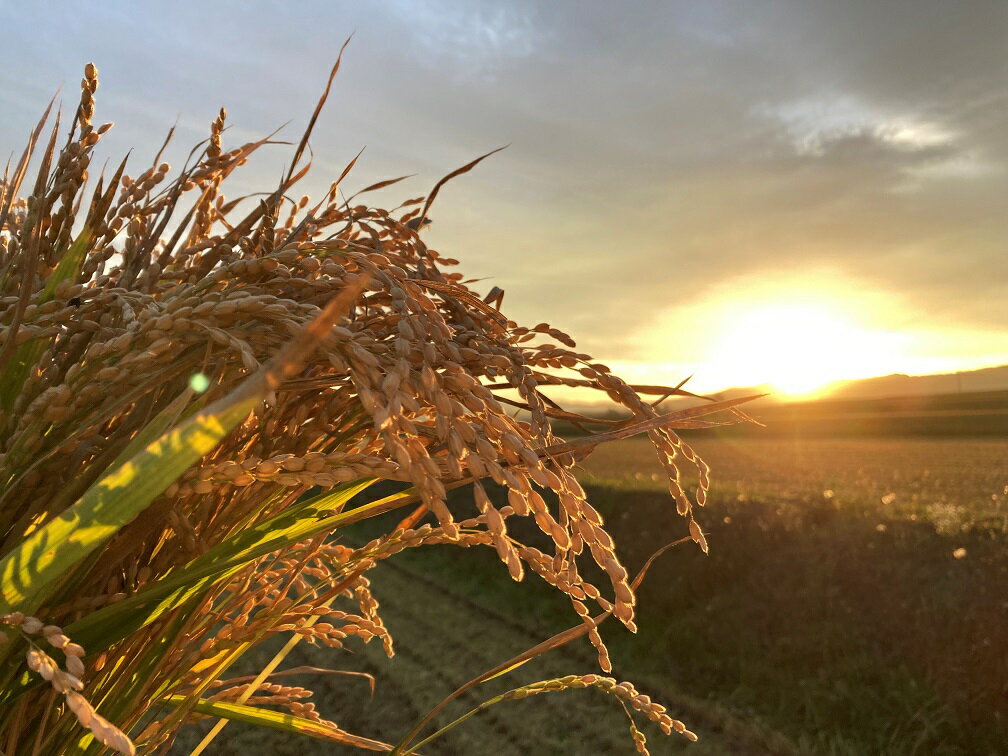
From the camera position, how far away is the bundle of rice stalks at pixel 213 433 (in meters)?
0.87

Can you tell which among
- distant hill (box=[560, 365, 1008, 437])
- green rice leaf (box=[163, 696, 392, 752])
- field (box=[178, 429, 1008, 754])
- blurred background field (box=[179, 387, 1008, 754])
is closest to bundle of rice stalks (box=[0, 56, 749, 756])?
green rice leaf (box=[163, 696, 392, 752])

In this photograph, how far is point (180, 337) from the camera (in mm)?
1052

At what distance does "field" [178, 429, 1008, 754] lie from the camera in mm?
6672

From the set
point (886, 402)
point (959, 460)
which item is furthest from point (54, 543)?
point (886, 402)

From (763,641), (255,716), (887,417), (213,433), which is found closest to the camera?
(213,433)

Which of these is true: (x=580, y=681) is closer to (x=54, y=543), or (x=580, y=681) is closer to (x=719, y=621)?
(x=54, y=543)

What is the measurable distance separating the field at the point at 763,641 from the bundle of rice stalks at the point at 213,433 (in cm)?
584

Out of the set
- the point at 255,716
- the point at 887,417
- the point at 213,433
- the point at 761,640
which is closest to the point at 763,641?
the point at 761,640

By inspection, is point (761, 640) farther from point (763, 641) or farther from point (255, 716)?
point (255, 716)

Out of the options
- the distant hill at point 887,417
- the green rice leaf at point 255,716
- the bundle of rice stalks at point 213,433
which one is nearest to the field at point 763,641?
the green rice leaf at point 255,716

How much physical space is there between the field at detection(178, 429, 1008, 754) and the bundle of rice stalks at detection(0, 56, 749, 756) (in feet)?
19.2

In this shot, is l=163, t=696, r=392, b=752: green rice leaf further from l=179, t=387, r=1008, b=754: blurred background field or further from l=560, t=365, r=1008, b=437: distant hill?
l=560, t=365, r=1008, b=437: distant hill

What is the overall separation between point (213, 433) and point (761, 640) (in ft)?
27.7

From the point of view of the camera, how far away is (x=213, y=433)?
0.79 meters
